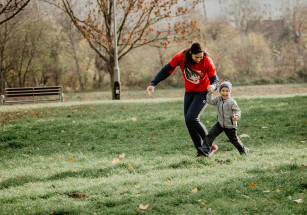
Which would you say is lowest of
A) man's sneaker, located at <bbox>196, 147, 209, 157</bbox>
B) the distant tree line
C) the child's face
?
man's sneaker, located at <bbox>196, 147, 209, 157</bbox>

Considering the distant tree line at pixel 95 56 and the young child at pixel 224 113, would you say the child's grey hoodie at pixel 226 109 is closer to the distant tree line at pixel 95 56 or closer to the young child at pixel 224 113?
the young child at pixel 224 113

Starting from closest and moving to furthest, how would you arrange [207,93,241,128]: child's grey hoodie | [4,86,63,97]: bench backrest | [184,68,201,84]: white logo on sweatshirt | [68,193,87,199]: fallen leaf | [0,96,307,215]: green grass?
[0,96,307,215]: green grass < [68,193,87,199]: fallen leaf < [207,93,241,128]: child's grey hoodie < [184,68,201,84]: white logo on sweatshirt < [4,86,63,97]: bench backrest

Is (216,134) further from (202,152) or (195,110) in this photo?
(195,110)

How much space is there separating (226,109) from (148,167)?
1.61m

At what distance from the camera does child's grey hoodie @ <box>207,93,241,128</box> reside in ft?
18.3

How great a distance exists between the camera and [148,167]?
557cm

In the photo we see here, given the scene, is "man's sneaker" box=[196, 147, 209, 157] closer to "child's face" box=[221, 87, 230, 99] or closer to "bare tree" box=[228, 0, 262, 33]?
"child's face" box=[221, 87, 230, 99]

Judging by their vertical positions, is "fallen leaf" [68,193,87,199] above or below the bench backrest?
below

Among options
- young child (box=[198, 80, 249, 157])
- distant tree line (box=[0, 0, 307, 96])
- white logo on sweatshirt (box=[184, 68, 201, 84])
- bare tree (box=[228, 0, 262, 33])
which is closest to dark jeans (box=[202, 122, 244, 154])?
young child (box=[198, 80, 249, 157])

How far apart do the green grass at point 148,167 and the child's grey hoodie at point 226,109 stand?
24.1 inches

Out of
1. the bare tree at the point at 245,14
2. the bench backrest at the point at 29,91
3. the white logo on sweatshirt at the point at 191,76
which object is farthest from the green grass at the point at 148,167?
the bare tree at the point at 245,14

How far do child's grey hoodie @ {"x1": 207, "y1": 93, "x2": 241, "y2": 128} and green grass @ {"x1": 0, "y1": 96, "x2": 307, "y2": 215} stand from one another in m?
0.61

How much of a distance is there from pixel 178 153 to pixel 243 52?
37.1 metres

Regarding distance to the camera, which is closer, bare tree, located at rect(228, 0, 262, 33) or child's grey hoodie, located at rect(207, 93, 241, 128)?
child's grey hoodie, located at rect(207, 93, 241, 128)
